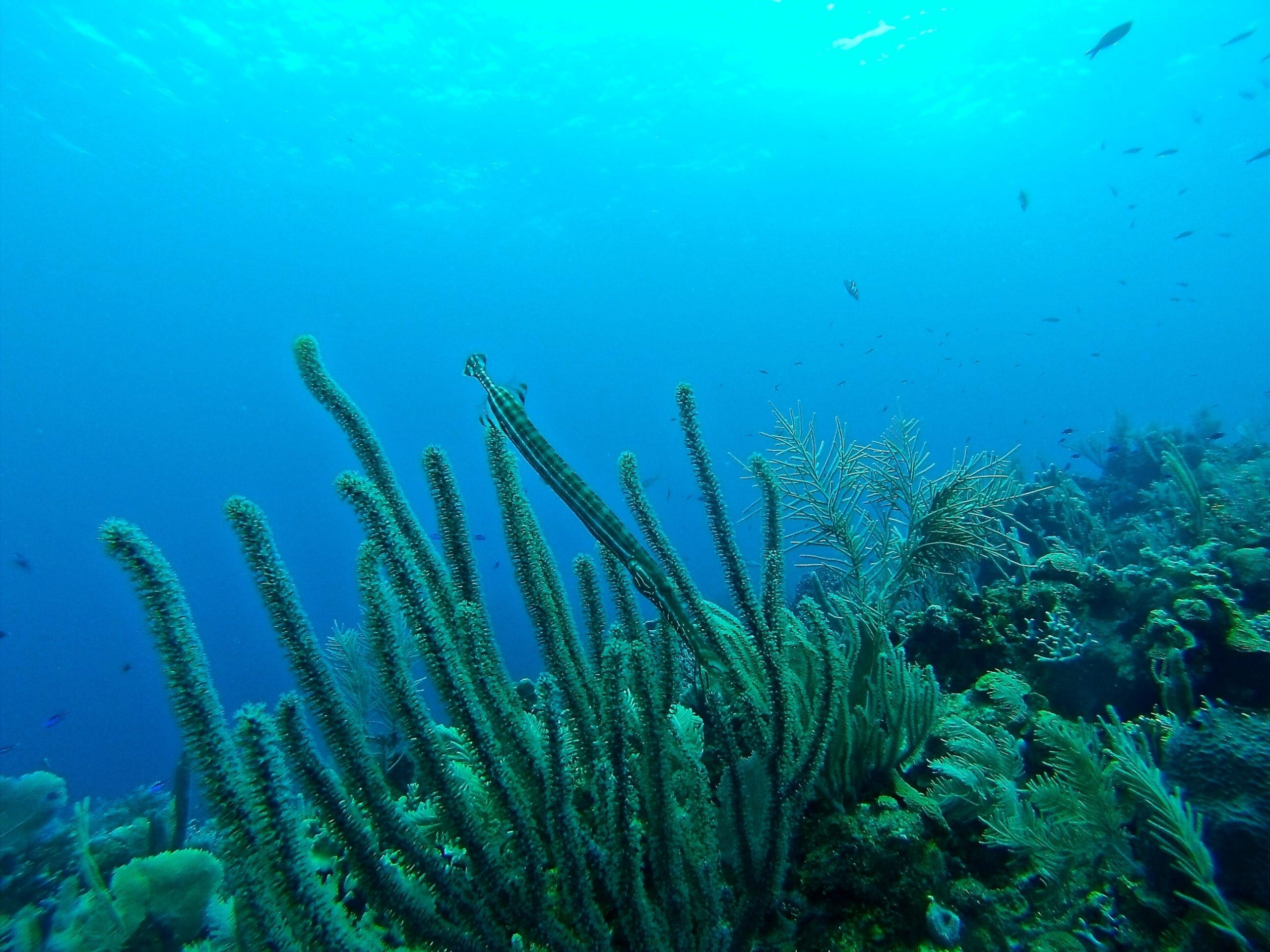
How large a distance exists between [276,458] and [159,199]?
2280 inches

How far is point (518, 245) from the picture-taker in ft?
204

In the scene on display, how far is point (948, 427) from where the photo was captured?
376ft

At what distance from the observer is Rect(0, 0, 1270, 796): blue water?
35.3 meters

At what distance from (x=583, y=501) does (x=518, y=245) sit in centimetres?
6543

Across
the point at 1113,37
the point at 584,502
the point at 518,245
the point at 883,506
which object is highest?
the point at 518,245

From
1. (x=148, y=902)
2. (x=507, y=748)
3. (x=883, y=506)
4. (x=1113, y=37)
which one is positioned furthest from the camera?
(x=1113, y=37)

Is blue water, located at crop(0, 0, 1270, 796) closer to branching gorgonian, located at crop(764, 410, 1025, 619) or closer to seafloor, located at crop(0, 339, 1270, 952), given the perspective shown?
branching gorgonian, located at crop(764, 410, 1025, 619)

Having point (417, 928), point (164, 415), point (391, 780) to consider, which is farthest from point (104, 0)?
point (164, 415)

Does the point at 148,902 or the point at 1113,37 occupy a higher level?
the point at 1113,37

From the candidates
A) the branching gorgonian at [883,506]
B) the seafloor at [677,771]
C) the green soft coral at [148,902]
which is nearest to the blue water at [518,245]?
the branching gorgonian at [883,506]

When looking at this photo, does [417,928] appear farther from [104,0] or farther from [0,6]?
[0,6]

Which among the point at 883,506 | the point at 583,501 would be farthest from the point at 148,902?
the point at 883,506

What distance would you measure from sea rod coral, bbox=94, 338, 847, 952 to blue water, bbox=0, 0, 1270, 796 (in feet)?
3.04

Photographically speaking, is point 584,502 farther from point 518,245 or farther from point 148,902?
point 518,245
